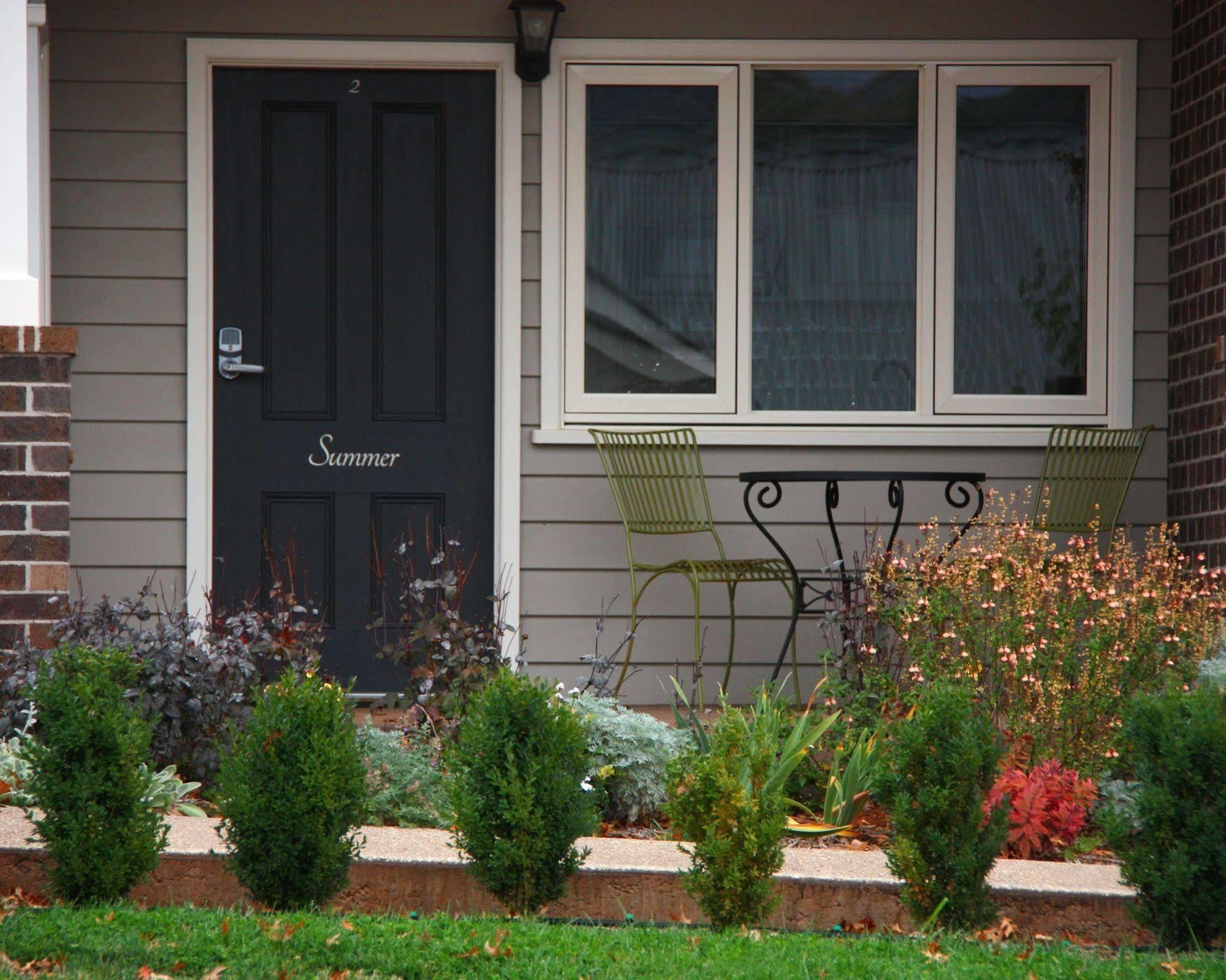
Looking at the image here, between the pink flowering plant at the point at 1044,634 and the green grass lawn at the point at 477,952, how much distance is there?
118 cm

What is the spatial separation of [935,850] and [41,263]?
383 cm

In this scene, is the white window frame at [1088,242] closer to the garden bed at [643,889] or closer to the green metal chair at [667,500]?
the green metal chair at [667,500]

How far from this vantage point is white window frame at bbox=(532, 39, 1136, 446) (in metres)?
5.66

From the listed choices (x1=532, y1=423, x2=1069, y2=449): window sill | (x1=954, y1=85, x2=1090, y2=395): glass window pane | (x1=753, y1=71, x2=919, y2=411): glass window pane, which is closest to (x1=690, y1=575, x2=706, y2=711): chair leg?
(x1=532, y1=423, x2=1069, y2=449): window sill

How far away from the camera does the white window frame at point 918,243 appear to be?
18.6 ft

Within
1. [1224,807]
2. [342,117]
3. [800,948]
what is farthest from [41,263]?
[1224,807]

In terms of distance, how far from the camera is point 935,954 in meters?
2.71

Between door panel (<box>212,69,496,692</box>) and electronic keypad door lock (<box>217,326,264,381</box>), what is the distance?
0.03 meters

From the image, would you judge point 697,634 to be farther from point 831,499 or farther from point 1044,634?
point 1044,634

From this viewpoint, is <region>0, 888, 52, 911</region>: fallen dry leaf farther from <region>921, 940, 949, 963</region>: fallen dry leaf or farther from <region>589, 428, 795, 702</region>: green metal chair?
<region>589, 428, 795, 702</region>: green metal chair

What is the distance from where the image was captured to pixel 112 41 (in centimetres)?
558

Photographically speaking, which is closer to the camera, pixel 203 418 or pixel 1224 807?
pixel 1224 807

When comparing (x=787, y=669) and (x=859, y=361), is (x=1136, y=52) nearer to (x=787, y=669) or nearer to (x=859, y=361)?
(x=859, y=361)

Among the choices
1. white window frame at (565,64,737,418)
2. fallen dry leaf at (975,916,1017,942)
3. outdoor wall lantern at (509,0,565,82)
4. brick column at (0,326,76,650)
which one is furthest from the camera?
white window frame at (565,64,737,418)
